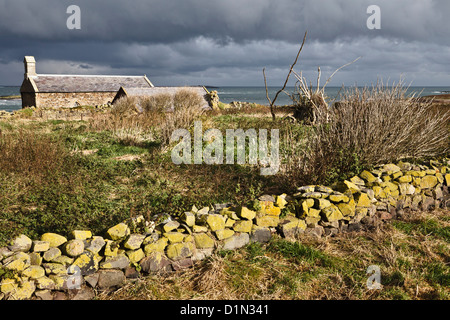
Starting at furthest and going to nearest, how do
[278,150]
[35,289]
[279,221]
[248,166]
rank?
[278,150] → [248,166] → [279,221] → [35,289]

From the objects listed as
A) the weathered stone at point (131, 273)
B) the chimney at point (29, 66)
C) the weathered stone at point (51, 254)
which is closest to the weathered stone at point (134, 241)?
the weathered stone at point (131, 273)

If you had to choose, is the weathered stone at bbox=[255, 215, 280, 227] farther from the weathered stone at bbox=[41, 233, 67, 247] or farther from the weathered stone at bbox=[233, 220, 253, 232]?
the weathered stone at bbox=[41, 233, 67, 247]

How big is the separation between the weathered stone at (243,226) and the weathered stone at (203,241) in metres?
0.42

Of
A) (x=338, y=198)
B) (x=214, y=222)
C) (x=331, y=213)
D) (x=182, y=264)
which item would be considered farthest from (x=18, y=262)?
(x=338, y=198)

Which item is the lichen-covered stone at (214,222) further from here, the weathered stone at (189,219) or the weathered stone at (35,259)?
the weathered stone at (35,259)

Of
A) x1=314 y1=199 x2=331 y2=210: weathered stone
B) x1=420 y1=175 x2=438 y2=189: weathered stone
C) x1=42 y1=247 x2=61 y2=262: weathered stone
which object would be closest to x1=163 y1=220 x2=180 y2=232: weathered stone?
x1=42 y1=247 x2=61 y2=262: weathered stone

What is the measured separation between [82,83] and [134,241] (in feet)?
101

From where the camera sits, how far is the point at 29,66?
29.5m

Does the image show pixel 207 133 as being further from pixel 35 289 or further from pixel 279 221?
pixel 35 289

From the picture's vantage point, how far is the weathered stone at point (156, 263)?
12.0 feet

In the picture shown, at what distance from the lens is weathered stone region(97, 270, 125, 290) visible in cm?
343

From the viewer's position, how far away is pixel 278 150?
27.6 feet

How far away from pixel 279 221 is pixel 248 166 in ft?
9.86

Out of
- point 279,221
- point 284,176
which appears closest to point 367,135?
point 284,176
